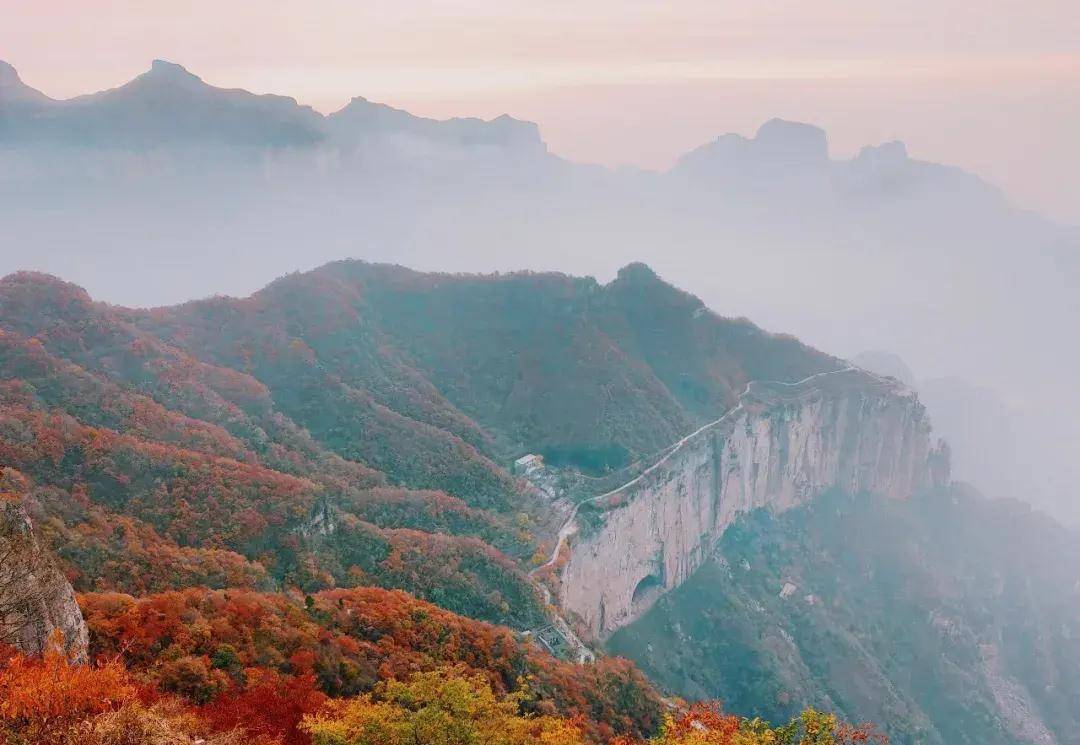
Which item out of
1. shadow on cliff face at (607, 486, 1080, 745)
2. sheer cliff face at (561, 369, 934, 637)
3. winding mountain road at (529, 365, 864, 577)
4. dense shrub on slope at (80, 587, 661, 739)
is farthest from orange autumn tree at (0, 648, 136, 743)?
shadow on cliff face at (607, 486, 1080, 745)

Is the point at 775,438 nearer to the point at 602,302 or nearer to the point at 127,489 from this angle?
the point at 602,302

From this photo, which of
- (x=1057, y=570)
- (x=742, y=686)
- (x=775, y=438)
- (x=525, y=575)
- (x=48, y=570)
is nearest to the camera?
(x=48, y=570)

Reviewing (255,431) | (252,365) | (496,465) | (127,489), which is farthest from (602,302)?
(127,489)

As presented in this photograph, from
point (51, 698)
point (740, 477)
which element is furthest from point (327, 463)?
point (740, 477)

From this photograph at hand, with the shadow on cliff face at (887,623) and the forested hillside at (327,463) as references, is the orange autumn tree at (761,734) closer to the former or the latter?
the forested hillside at (327,463)

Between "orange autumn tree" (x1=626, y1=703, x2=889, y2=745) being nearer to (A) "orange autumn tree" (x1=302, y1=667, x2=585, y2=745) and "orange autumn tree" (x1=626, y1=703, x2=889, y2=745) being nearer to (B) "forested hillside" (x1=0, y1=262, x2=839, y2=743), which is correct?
(A) "orange autumn tree" (x1=302, y1=667, x2=585, y2=745)

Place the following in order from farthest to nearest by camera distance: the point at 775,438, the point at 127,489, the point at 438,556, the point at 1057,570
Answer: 1. the point at 1057,570
2. the point at 775,438
3. the point at 438,556
4. the point at 127,489
